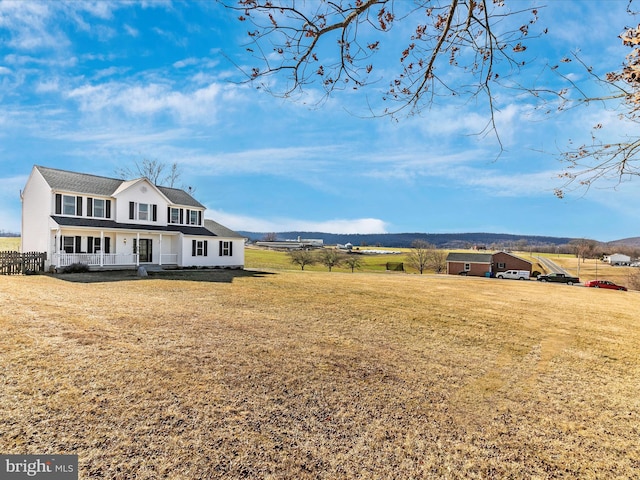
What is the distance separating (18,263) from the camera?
19969mm

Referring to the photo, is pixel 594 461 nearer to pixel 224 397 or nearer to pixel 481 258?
pixel 224 397

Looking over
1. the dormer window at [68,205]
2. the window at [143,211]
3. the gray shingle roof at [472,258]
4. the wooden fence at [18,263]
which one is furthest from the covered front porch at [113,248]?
the gray shingle roof at [472,258]

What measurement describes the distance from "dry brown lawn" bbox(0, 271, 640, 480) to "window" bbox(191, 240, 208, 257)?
57.8 ft

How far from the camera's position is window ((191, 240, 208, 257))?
2767 cm

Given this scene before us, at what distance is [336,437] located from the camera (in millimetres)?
4055

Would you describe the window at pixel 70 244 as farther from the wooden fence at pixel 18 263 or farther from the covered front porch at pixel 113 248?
the wooden fence at pixel 18 263

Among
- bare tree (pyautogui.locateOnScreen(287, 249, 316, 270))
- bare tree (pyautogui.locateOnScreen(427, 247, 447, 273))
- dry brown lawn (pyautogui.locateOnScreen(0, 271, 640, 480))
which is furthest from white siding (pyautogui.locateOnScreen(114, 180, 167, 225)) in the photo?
bare tree (pyautogui.locateOnScreen(427, 247, 447, 273))

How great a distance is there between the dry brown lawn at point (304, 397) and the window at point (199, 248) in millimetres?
17604

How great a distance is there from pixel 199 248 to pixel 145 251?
13.1 ft

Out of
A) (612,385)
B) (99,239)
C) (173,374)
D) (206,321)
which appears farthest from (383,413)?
(99,239)

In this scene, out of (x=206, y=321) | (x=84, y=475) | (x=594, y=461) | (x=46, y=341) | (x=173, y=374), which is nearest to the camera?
(x=84, y=475)

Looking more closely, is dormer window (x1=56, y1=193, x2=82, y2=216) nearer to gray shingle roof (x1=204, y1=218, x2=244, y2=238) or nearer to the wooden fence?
the wooden fence

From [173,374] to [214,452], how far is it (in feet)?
7.31

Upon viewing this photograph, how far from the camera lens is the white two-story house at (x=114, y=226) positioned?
864 inches
